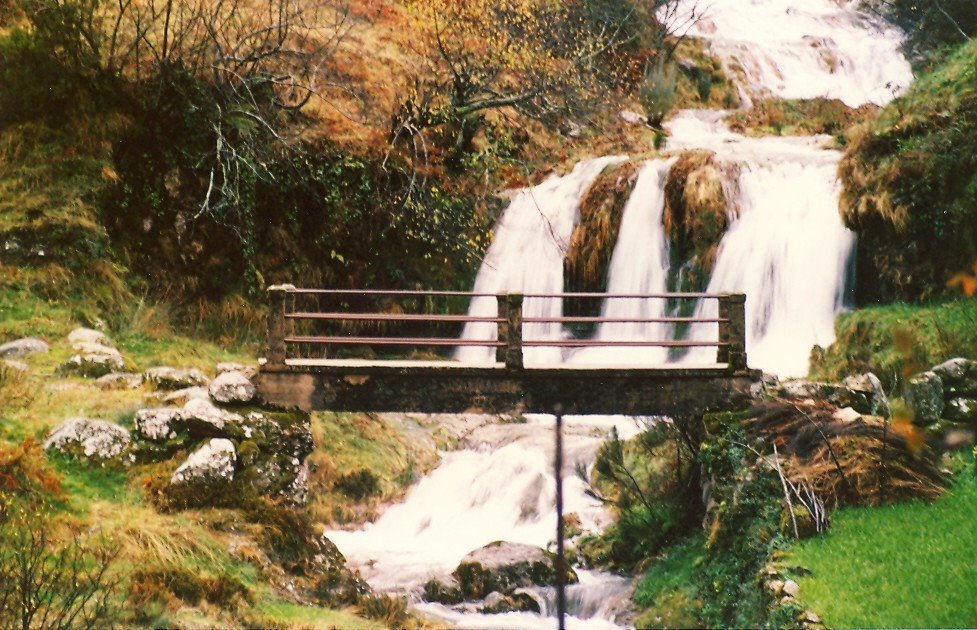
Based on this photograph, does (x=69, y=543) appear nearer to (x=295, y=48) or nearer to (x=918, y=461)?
(x=918, y=461)

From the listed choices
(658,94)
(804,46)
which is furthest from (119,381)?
(804,46)

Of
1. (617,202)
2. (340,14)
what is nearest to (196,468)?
(617,202)

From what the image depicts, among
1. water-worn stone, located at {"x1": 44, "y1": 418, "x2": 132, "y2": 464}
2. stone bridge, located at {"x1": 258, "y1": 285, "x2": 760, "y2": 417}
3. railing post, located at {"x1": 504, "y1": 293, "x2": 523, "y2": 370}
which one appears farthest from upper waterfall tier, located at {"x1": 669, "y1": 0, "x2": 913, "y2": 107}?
water-worn stone, located at {"x1": 44, "y1": 418, "x2": 132, "y2": 464}

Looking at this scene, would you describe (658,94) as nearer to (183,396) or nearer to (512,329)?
(512,329)

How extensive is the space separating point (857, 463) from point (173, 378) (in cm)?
814

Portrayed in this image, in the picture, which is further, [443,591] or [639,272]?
[639,272]

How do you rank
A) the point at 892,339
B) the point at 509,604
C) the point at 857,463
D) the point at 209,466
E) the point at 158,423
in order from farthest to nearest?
1. the point at 892,339
2. the point at 509,604
3. the point at 158,423
4. the point at 209,466
5. the point at 857,463

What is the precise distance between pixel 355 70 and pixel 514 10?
5.10 meters

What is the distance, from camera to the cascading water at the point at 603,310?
13.9m

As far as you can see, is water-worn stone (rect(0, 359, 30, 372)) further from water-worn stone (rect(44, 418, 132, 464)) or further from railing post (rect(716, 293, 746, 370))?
railing post (rect(716, 293, 746, 370))

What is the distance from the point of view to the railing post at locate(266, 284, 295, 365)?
11859mm

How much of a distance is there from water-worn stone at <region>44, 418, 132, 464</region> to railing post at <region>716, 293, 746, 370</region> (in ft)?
22.9

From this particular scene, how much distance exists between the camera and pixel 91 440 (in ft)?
34.4

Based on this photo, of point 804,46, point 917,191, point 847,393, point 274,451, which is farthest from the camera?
point 804,46
